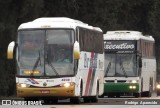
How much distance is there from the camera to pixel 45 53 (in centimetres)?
2956

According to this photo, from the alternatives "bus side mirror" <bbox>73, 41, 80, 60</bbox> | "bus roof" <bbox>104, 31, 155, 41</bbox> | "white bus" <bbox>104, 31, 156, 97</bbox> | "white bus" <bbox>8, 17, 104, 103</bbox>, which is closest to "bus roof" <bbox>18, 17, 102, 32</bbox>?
"white bus" <bbox>8, 17, 104, 103</bbox>

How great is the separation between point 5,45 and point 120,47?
6.74 metres

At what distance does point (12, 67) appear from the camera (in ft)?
146

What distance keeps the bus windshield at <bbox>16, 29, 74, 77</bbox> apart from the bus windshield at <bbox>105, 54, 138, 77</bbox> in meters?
11.6

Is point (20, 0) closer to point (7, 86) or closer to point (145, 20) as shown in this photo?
point (7, 86)

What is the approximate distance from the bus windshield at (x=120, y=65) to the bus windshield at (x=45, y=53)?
11564 mm

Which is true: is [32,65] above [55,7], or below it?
below

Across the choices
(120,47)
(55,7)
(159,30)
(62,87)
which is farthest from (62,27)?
(159,30)

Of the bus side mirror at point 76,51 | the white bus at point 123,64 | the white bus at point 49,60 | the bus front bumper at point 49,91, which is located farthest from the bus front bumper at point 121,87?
the bus side mirror at point 76,51

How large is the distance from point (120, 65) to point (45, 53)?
12.0m

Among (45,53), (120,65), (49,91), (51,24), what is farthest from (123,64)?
(49,91)

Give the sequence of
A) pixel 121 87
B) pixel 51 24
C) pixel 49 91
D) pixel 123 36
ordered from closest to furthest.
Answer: pixel 49 91
pixel 51 24
pixel 121 87
pixel 123 36

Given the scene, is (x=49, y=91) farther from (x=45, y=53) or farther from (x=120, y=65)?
(x=120, y=65)

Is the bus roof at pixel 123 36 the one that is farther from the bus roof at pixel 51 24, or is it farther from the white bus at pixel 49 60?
the white bus at pixel 49 60
